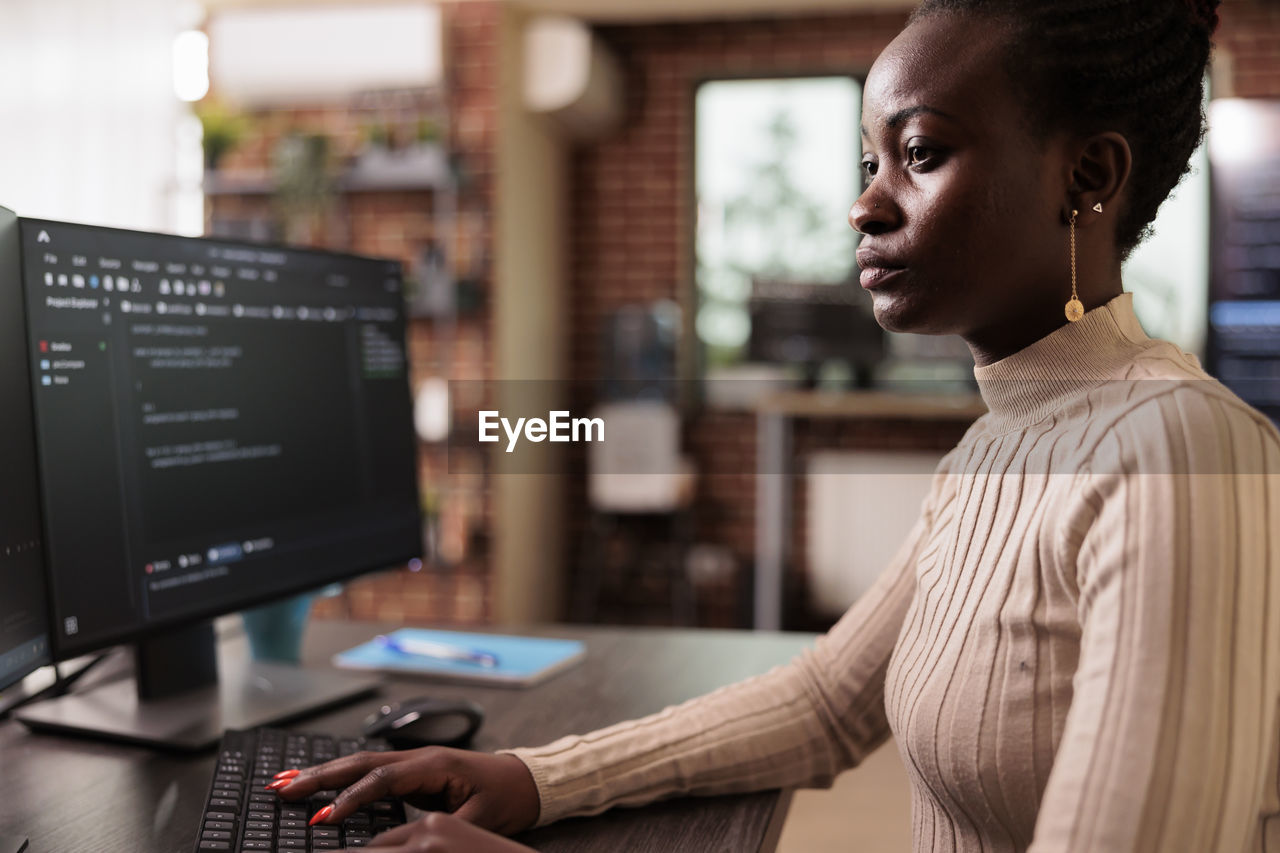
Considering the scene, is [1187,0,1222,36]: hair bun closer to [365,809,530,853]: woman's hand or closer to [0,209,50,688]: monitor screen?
[365,809,530,853]: woman's hand

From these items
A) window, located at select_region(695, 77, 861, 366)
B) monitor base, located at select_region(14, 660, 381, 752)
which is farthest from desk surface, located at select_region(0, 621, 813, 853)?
window, located at select_region(695, 77, 861, 366)

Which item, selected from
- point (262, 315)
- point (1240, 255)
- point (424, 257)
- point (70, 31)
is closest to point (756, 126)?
point (424, 257)

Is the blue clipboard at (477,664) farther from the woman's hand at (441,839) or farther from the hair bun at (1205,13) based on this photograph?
the hair bun at (1205,13)

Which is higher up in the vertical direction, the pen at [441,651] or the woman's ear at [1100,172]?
the woman's ear at [1100,172]

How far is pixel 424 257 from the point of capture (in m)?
4.10

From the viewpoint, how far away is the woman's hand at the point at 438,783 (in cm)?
84

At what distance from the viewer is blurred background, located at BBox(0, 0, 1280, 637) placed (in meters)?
4.00

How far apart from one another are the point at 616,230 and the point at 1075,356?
4177mm

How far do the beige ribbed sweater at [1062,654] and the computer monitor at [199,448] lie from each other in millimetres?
394

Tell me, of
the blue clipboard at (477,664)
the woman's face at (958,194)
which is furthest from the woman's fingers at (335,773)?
the woman's face at (958,194)

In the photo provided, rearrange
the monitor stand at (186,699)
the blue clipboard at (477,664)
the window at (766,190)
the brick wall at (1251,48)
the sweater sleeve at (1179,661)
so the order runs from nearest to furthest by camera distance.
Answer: the sweater sleeve at (1179,661) < the monitor stand at (186,699) < the blue clipboard at (477,664) < the brick wall at (1251,48) < the window at (766,190)

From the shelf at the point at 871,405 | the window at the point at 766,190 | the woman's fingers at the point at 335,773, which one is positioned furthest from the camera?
the window at the point at 766,190

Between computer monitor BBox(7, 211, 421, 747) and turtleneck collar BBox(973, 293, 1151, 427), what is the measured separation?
0.75m

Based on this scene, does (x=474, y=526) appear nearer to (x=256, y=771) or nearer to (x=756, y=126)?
(x=756, y=126)
